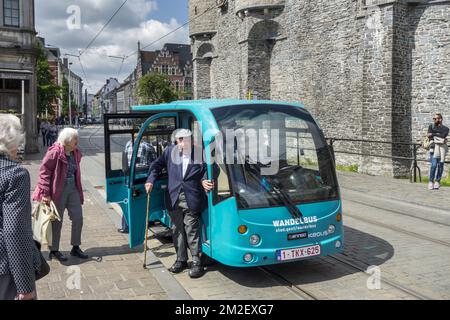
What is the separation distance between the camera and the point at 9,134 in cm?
285

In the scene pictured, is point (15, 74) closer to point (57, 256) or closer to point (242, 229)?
point (57, 256)

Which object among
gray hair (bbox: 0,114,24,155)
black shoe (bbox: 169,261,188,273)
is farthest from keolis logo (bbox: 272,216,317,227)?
gray hair (bbox: 0,114,24,155)

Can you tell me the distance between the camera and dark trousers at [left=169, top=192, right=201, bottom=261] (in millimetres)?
5695

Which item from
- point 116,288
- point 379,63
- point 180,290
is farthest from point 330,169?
point 379,63

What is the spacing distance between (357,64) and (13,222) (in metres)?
18.9

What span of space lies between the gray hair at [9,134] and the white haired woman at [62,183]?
3.18 metres

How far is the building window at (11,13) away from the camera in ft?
70.2

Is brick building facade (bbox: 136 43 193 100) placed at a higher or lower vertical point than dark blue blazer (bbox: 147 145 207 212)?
higher

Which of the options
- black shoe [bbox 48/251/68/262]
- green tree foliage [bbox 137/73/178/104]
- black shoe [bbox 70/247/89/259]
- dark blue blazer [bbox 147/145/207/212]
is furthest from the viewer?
green tree foliage [bbox 137/73/178/104]

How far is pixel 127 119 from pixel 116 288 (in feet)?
9.80

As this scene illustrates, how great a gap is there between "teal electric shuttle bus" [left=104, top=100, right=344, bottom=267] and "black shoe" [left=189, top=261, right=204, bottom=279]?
263 mm

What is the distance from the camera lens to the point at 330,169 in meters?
5.96

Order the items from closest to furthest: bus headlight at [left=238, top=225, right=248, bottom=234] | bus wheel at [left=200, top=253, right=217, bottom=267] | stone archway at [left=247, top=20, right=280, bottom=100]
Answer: bus headlight at [left=238, top=225, right=248, bottom=234] → bus wheel at [left=200, top=253, right=217, bottom=267] → stone archway at [left=247, top=20, right=280, bottom=100]

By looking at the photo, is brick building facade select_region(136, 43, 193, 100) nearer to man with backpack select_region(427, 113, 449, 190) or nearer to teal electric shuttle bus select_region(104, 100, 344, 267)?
man with backpack select_region(427, 113, 449, 190)
